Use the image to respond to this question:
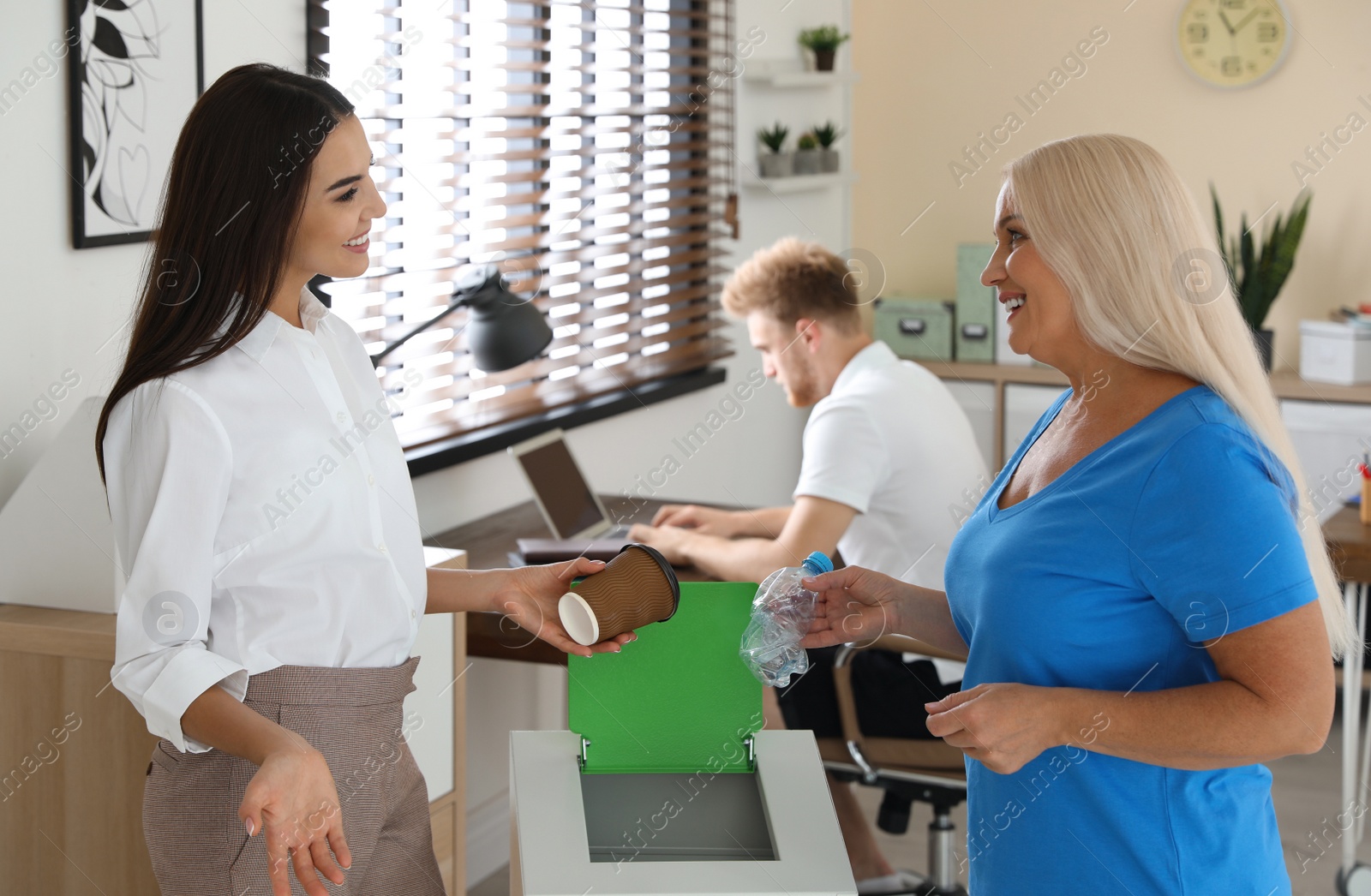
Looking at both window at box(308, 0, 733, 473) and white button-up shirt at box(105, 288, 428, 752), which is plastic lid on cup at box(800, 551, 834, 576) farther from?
window at box(308, 0, 733, 473)

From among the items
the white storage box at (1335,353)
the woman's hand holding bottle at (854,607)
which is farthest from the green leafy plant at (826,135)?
the woman's hand holding bottle at (854,607)

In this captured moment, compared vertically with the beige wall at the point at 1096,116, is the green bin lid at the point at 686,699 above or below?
below

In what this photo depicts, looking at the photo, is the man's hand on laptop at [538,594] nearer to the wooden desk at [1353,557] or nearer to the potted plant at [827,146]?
the wooden desk at [1353,557]

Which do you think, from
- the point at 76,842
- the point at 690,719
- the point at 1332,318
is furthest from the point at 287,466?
the point at 1332,318

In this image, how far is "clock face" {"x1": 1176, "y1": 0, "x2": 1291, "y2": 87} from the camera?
4242 mm

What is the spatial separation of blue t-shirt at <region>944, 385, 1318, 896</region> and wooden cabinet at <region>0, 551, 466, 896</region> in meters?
1.17

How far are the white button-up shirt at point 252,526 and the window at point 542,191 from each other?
3.96 feet

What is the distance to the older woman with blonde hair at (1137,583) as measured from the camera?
3.85ft

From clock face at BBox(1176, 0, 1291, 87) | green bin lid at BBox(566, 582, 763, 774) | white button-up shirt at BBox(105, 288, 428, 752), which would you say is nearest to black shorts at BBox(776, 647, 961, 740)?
green bin lid at BBox(566, 582, 763, 774)

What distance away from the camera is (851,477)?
8.42 ft

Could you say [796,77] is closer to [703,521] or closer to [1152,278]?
[703,521]

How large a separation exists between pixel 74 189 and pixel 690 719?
4.39 ft

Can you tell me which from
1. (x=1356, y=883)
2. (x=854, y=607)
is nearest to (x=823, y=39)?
(x=1356, y=883)

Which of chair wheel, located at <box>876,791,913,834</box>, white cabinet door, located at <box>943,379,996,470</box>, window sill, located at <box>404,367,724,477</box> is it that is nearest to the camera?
chair wheel, located at <box>876,791,913,834</box>
